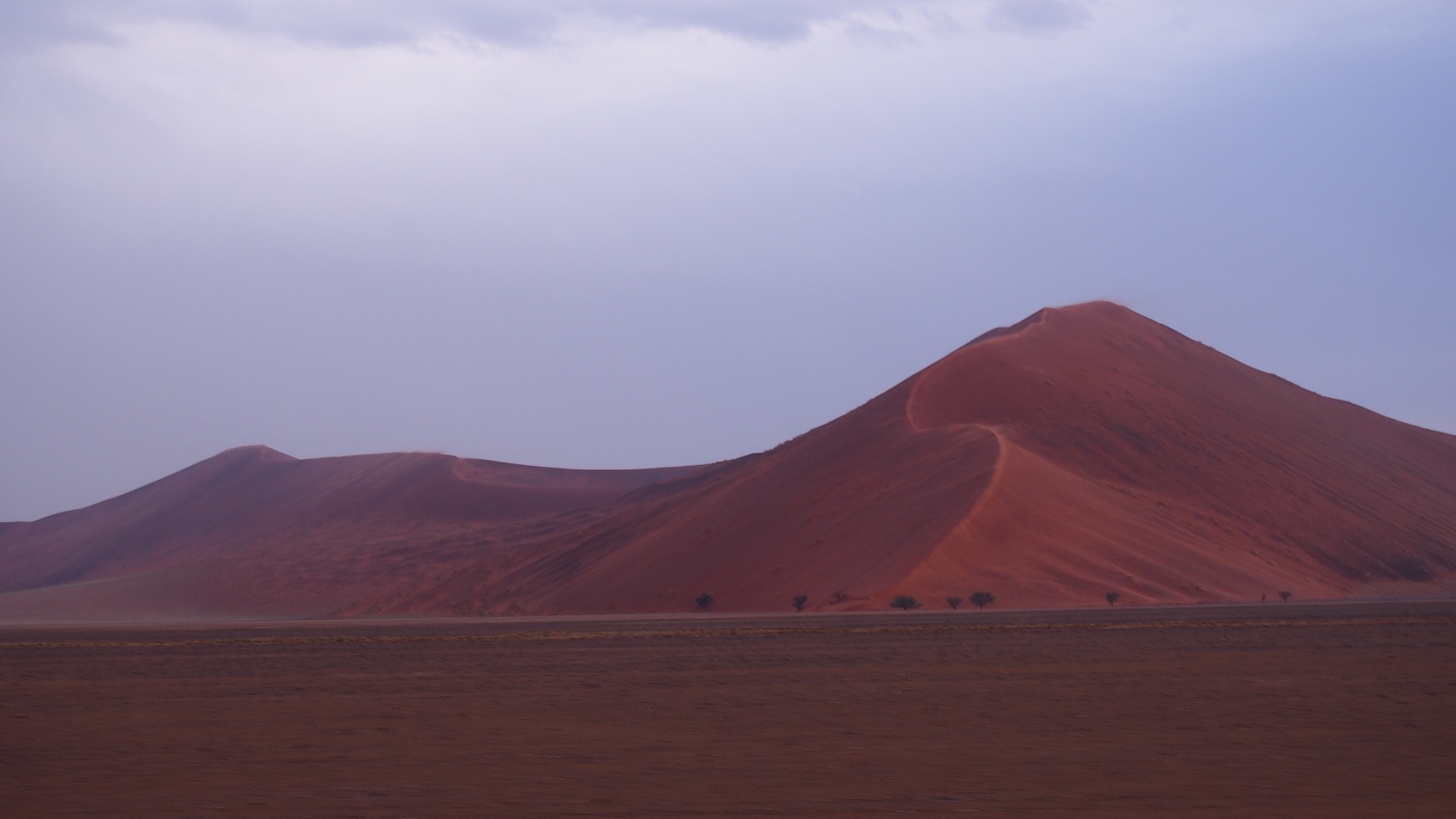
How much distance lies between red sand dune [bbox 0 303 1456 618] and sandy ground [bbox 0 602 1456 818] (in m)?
15.5

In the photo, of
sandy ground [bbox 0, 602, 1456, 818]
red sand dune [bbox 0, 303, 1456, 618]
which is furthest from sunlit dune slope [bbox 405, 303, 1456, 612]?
sandy ground [bbox 0, 602, 1456, 818]

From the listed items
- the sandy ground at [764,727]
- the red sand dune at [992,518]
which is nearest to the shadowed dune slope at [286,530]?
the red sand dune at [992,518]

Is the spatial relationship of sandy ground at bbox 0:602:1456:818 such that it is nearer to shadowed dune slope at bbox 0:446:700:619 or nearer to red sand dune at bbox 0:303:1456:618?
red sand dune at bbox 0:303:1456:618

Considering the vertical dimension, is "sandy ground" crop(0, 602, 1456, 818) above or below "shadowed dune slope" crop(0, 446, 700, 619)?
below

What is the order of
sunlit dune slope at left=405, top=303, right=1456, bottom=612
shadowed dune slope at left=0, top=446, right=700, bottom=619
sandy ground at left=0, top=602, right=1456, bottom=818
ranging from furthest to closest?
shadowed dune slope at left=0, top=446, right=700, bottom=619 < sunlit dune slope at left=405, top=303, right=1456, bottom=612 < sandy ground at left=0, top=602, right=1456, bottom=818

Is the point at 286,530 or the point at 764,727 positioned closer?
the point at 764,727

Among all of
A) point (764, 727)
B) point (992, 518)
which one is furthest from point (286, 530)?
point (764, 727)

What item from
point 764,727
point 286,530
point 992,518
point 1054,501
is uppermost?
point 286,530

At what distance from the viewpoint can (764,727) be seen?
1352 cm

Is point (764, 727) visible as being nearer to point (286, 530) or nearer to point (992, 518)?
point (992, 518)

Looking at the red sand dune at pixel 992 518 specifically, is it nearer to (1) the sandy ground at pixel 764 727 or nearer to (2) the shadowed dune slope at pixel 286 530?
(2) the shadowed dune slope at pixel 286 530

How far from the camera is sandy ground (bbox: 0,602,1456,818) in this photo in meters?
9.53

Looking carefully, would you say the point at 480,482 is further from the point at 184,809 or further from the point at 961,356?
the point at 184,809

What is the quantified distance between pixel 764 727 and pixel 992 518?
29.5m
